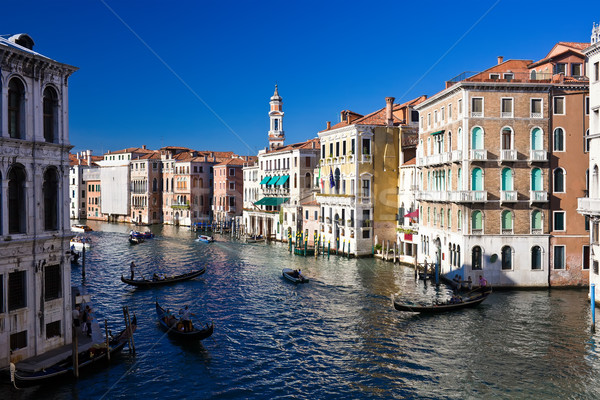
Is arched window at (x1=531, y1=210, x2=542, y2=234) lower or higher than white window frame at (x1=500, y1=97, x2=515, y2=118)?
lower

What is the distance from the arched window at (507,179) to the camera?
28234mm

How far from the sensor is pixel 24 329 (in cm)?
1541

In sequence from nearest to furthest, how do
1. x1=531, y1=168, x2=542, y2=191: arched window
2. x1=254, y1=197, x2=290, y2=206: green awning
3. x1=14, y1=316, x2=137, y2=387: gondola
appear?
x1=14, y1=316, x2=137, y2=387: gondola < x1=531, y1=168, x2=542, y2=191: arched window < x1=254, y1=197, x2=290, y2=206: green awning

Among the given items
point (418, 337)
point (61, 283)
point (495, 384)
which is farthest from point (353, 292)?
point (61, 283)

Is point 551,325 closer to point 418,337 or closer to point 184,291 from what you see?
point 418,337

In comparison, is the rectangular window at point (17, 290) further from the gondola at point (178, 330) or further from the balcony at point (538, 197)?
the balcony at point (538, 197)

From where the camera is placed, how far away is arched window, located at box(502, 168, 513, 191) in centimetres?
2823

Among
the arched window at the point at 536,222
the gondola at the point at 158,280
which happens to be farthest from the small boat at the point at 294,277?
the arched window at the point at 536,222

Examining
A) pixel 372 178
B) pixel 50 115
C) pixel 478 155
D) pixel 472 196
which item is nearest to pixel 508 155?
pixel 478 155

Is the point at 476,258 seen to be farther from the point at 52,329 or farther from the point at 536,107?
the point at 52,329

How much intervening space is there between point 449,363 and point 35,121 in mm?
14647

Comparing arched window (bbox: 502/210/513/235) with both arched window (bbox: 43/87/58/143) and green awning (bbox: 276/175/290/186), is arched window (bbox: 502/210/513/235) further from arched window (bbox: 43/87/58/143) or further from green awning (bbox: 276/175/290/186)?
green awning (bbox: 276/175/290/186)

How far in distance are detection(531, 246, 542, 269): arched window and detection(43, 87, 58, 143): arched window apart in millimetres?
22949

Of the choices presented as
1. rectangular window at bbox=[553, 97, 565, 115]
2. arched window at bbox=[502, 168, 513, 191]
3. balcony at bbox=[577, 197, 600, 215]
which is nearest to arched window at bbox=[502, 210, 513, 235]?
arched window at bbox=[502, 168, 513, 191]
